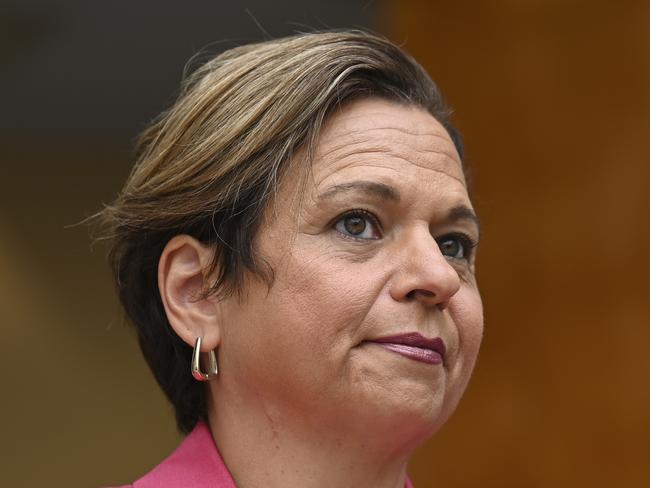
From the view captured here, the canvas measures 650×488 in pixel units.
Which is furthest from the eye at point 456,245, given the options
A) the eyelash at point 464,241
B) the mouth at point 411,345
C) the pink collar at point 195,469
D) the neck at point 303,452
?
the pink collar at point 195,469

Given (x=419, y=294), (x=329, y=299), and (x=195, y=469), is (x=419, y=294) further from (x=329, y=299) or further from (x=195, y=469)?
(x=195, y=469)

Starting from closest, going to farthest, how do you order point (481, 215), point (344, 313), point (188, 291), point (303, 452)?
point (344, 313) < point (303, 452) < point (188, 291) < point (481, 215)

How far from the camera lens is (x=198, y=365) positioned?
203 cm

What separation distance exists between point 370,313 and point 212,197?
36cm

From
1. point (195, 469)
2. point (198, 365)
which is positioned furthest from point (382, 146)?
point (195, 469)

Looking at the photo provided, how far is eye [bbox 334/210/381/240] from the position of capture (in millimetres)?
1940

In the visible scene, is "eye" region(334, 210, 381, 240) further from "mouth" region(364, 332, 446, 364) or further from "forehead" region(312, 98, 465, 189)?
"mouth" region(364, 332, 446, 364)

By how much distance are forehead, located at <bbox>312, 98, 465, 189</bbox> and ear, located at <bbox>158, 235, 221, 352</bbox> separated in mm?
271

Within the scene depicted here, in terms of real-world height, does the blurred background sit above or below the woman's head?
below

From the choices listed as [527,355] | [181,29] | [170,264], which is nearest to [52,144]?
[181,29]

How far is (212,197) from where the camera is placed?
1996 millimetres

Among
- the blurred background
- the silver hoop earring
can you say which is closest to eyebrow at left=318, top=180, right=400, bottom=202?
the silver hoop earring

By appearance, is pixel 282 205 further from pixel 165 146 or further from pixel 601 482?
pixel 601 482

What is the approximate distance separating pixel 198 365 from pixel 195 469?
7.3 inches
